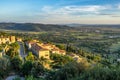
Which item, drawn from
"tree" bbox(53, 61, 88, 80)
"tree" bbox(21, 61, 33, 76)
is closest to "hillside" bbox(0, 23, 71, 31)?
"tree" bbox(21, 61, 33, 76)

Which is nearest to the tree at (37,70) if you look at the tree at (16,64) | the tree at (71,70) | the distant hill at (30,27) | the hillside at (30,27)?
the tree at (16,64)

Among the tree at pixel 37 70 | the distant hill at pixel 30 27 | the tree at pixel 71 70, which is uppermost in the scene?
the tree at pixel 71 70

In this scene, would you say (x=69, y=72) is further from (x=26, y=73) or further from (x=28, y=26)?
(x=28, y=26)

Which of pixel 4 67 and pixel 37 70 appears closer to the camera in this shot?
pixel 37 70

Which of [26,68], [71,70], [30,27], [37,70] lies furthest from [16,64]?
[30,27]

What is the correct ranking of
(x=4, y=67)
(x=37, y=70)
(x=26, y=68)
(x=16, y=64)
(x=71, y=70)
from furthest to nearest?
1. (x=16, y=64)
2. (x=26, y=68)
3. (x=4, y=67)
4. (x=37, y=70)
5. (x=71, y=70)

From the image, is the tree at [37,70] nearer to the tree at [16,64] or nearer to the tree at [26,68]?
the tree at [26,68]

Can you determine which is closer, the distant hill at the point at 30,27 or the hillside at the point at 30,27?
the distant hill at the point at 30,27

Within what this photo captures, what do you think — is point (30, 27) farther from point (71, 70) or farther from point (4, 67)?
point (71, 70)

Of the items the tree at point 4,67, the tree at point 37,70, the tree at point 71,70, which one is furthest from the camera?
the tree at point 4,67

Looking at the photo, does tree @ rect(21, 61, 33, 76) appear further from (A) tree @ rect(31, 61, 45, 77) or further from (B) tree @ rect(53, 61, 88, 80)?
(B) tree @ rect(53, 61, 88, 80)

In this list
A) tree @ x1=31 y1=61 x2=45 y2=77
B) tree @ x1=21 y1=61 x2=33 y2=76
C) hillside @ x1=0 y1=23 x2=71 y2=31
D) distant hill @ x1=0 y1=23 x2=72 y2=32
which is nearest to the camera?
tree @ x1=31 y1=61 x2=45 y2=77

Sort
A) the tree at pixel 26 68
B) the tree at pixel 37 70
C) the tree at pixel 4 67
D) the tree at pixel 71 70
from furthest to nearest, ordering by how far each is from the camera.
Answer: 1. the tree at pixel 26 68
2. the tree at pixel 4 67
3. the tree at pixel 37 70
4. the tree at pixel 71 70
